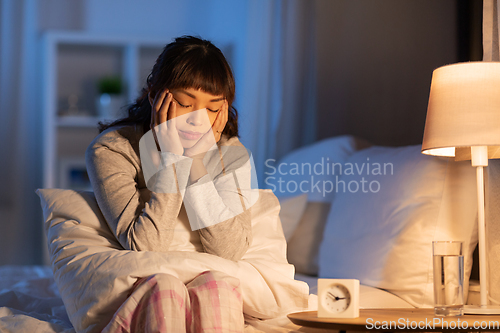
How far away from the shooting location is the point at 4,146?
304 centimetres

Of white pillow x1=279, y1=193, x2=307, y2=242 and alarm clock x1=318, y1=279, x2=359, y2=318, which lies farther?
white pillow x1=279, y1=193, x2=307, y2=242

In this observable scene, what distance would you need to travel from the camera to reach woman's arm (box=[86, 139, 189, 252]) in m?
1.16

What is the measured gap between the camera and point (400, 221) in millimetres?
1424

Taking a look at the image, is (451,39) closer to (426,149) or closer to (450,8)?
(450,8)

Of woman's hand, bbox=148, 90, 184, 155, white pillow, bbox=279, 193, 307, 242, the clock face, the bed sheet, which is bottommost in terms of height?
the bed sheet

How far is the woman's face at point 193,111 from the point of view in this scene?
127 centimetres

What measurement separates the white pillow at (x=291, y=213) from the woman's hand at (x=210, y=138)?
509mm

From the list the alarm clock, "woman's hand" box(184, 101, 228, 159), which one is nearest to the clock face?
the alarm clock

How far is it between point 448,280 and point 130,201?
2.52 feet

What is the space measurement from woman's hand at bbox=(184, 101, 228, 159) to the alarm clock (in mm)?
519

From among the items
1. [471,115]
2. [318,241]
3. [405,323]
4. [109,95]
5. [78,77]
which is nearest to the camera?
[405,323]

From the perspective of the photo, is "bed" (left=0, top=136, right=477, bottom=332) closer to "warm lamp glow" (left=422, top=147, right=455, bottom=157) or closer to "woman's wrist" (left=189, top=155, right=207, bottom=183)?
"warm lamp glow" (left=422, top=147, right=455, bottom=157)

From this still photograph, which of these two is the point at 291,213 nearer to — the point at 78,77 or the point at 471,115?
the point at 471,115

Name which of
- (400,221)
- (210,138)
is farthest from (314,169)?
(210,138)
